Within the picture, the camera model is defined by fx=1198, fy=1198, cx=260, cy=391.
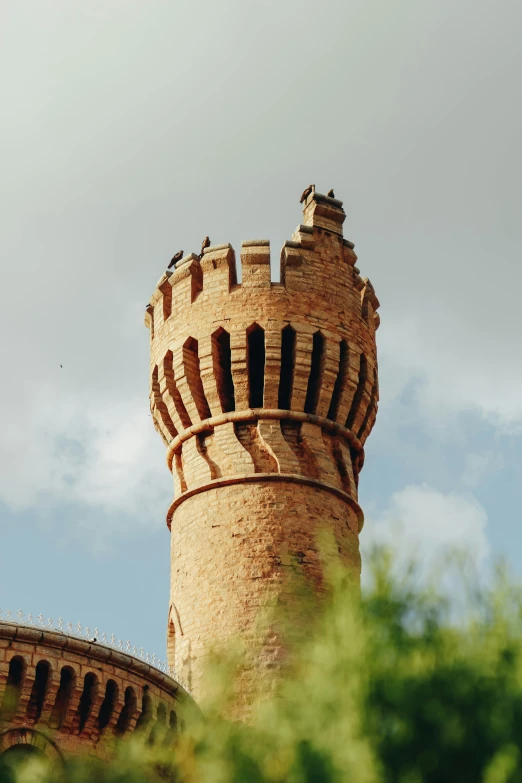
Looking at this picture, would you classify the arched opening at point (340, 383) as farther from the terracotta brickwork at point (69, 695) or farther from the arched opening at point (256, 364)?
the terracotta brickwork at point (69, 695)

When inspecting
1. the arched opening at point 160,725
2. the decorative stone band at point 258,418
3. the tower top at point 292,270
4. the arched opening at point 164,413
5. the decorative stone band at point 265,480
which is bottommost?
the arched opening at point 160,725

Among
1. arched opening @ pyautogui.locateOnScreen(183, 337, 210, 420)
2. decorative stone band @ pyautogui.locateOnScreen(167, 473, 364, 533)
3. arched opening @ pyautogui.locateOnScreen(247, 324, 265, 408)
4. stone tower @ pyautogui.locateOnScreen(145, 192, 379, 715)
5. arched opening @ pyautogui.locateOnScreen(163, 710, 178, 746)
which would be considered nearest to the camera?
arched opening @ pyautogui.locateOnScreen(163, 710, 178, 746)

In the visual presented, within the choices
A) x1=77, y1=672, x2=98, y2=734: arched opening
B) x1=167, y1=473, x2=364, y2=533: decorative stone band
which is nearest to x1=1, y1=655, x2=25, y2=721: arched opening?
x1=77, y1=672, x2=98, y2=734: arched opening

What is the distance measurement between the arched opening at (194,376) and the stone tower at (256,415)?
1.0 inches

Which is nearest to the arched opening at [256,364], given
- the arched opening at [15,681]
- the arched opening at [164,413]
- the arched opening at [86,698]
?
the arched opening at [164,413]

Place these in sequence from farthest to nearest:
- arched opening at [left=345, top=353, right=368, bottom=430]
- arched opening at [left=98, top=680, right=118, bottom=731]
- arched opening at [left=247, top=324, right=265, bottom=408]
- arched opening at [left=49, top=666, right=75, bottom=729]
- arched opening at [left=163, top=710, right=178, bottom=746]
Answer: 1. arched opening at [left=345, top=353, right=368, bottom=430]
2. arched opening at [left=247, top=324, right=265, bottom=408]
3. arched opening at [left=163, top=710, right=178, bottom=746]
4. arched opening at [left=98, top=680, right=118, bottom=731]
5. arched opening at [left=49, top=666, right=75, bottom=729]

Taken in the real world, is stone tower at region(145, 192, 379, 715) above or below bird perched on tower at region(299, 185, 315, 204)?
below

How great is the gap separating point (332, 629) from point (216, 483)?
405 inches

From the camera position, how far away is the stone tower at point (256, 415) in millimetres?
20594

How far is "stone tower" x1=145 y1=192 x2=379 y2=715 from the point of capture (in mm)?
20594

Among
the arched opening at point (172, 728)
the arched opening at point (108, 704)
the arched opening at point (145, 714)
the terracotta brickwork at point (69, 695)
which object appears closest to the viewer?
the terracotta brickwork at point (69, 695)

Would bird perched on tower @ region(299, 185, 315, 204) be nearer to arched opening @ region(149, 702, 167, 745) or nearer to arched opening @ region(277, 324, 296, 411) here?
arched opening @ region(277, 324, 296, 411)

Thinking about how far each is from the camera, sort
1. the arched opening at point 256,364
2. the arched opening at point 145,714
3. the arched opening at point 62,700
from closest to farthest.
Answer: the arched opening at point 62,700
the arched opening at point 145,714
the arched opening at point 256,364

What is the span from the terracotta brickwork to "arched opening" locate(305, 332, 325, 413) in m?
6.15
